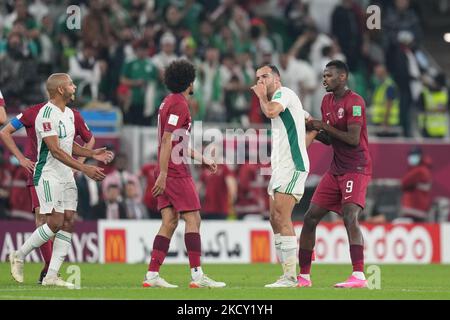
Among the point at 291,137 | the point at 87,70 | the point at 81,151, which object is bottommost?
the point at 81,151

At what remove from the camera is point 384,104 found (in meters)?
28.4

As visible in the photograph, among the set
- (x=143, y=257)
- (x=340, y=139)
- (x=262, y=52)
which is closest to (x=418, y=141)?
(x=262, y=52)

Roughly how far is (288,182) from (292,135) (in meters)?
0.56

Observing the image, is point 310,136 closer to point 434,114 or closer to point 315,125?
point 315,125

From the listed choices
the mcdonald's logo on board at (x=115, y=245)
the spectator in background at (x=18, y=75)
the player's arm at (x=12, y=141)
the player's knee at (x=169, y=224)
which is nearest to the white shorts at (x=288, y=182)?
the player's knee at (x=169, y=224)

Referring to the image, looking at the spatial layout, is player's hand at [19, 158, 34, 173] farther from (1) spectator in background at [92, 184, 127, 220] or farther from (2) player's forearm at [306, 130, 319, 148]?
(1) spectator in background at [92, 184, 127, 220]

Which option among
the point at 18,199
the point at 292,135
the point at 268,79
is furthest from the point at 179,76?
the point at 18,199

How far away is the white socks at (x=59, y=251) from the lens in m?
15.0

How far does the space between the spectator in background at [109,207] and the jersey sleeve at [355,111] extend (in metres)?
9.29

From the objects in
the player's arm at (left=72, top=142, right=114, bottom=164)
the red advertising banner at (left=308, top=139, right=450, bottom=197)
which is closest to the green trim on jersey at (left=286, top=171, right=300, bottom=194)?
the player's arm at (left=72, top=142, right=114, bottom=164)

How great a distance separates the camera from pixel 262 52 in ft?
93.5

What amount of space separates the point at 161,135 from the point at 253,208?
35.6 ft

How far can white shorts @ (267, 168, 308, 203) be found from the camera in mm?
14977

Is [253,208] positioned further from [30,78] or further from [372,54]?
[372,54]
